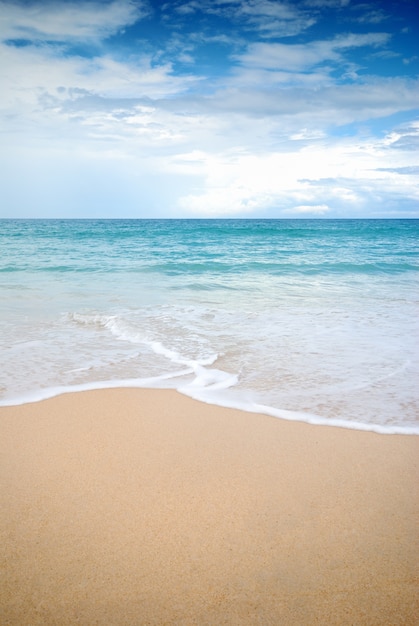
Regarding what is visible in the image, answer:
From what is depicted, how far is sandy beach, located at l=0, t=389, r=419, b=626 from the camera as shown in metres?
1.87

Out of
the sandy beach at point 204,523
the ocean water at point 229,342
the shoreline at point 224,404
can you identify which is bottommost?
the sandy beach at point 204,523

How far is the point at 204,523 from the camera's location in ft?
7.59

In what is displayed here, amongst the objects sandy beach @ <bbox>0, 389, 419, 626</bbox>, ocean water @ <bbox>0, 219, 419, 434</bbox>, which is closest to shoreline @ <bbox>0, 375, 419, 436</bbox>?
ocean water @ <bbox>0, 219, 419, 434</bbox>

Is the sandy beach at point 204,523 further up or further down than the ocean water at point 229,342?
further down

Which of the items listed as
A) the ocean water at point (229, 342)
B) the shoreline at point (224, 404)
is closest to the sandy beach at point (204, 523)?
the shoreline at point (224, 404)

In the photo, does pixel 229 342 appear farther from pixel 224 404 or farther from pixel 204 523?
pixel 204 523

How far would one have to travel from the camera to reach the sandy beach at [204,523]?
187 centimetres

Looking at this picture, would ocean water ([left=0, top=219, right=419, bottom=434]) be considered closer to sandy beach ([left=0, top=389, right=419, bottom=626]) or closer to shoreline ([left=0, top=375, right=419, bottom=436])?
shoreline ([left=0, top=375, right=419, bottom=436])

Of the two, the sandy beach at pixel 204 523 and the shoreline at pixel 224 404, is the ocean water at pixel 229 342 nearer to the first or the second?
the shoreline at pixel 224 404

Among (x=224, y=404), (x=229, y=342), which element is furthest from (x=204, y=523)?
(x=229, y=342)

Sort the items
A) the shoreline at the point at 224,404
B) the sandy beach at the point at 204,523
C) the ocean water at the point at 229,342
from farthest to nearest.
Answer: the ocean water at the point at 229,342 < the shoreline at the point at 224,404 < the sandy beach at the point at 204,523

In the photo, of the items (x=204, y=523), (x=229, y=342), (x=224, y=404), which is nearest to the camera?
(x=204, y=523)

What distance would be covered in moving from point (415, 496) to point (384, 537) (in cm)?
47

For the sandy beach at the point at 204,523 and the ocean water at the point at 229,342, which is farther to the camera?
the ocean water at the point at 229,342
